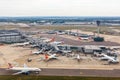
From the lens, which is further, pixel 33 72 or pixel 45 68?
pixel 45 68

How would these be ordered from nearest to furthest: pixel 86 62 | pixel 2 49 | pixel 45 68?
pixel 45 68 < pixel 86 62 < pixel 2 49

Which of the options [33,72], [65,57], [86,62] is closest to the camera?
[33,72]

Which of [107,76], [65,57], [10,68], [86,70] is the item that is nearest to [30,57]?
[65,57]

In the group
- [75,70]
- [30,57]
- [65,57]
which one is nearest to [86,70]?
[75,70]

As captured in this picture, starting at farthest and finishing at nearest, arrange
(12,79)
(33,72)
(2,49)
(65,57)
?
(2,49), (65,57), (33,72), (12,79)

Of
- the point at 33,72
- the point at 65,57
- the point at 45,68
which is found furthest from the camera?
the point at 65,57

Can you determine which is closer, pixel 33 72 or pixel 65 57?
pixel 33 72

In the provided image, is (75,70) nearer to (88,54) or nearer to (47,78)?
(47,78)

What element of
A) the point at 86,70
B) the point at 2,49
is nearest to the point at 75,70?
the point at 86,70

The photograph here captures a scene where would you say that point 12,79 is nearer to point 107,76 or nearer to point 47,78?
point 47,78
